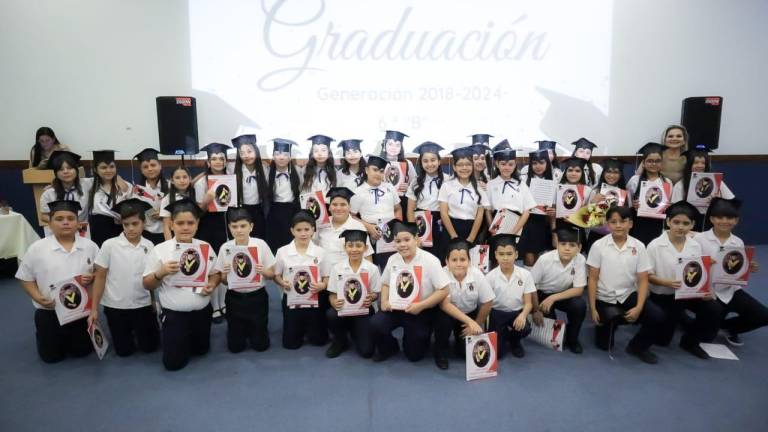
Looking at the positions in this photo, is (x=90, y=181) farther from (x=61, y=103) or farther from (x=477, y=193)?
(x=477, y=193)

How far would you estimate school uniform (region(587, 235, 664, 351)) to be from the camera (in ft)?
10.7

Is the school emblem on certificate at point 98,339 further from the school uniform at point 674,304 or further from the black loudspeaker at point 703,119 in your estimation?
the black loudspeaker at point 703,119

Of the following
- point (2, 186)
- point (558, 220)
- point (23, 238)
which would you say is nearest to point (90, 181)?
point (23, 238)

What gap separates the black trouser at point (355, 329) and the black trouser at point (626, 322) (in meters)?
1.75

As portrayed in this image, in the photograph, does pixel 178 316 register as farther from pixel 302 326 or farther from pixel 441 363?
pixel 441 363

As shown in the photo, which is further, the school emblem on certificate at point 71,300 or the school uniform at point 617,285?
the school uniform at point 617,285

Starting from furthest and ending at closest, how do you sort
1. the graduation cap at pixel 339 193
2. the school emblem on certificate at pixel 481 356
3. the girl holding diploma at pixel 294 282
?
the graduation cap at pixel 339 193
the girl holding diploma at pixel 294 282
the school emblem on certificate at pixel 481 356

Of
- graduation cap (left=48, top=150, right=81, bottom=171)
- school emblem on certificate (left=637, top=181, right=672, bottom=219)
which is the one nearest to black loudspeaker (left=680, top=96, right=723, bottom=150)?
school emblem on certificate (left=637, top=181, right=672, bottom=219)

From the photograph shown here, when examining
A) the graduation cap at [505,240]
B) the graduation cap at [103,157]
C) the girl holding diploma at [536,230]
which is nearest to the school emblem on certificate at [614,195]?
the girl holding diploma at [536,230]

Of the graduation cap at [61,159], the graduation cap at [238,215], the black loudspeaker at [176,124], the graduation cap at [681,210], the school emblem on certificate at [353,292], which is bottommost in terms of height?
the school emblem on certificate at [353,292]

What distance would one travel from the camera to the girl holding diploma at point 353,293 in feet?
10.6

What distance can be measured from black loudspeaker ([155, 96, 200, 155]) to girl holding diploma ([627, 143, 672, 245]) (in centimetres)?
491

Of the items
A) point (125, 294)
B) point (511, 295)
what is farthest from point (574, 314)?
point (125, 294)

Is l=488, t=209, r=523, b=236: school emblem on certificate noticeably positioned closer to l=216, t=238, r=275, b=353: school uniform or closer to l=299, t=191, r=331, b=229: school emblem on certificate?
l=299, t=191, r=331, b=229: school emblem on certificate
